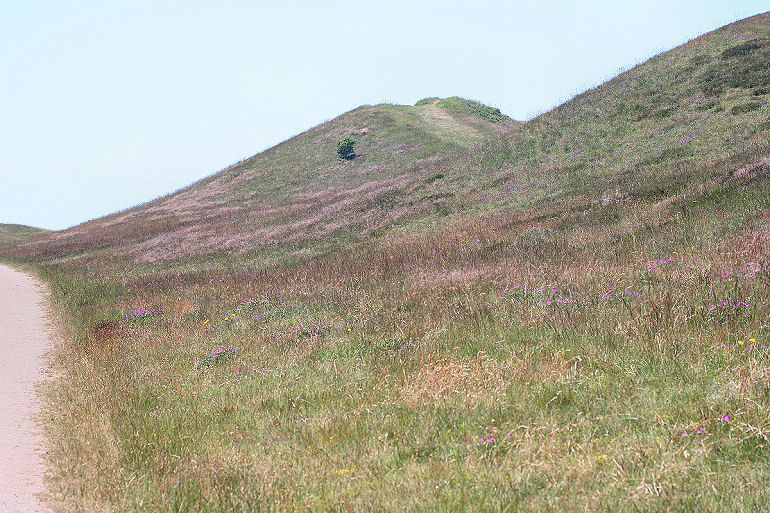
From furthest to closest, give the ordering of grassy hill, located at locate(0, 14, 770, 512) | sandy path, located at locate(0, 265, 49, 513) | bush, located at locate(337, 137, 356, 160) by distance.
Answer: bush, located at locate(337, 137, 356, 160) → sandy path, located at locate(0, 265, 49, 513) → grassy hill, located at locate(0, 14, 770, 512)

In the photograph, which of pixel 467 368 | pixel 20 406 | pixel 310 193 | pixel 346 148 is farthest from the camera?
pixel 346 148

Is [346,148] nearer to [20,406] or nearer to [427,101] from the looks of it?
[427,101]

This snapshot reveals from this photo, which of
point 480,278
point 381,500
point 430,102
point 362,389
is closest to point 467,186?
point 480,278

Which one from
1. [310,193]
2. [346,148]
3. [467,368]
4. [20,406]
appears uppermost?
[346,148]

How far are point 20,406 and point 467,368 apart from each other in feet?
19.0

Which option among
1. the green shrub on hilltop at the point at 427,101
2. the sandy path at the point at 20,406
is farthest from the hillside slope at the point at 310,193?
the sandy path at the point at 20,406

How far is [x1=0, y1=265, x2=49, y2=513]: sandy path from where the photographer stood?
443 cm

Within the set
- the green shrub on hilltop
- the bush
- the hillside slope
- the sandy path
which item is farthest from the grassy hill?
the green shrub on hilltop

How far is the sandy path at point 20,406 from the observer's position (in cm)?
443

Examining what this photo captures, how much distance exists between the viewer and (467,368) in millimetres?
5641

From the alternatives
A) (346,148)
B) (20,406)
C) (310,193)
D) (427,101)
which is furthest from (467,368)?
(427,101)

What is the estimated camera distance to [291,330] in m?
8.45

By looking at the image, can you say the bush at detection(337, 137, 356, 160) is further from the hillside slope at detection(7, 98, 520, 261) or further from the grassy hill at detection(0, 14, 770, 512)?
the grassy hill at detection(0, 14, 770, 512)

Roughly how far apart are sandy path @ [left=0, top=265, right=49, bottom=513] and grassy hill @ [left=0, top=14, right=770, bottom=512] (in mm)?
Result: 266
